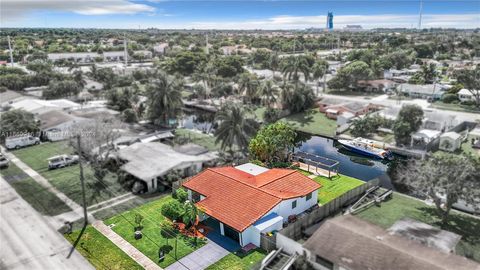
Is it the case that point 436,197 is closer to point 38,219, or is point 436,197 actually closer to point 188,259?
point 188,259

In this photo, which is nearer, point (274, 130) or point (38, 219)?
point (38, 219)

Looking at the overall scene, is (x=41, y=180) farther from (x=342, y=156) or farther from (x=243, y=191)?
(x=342, y=156)

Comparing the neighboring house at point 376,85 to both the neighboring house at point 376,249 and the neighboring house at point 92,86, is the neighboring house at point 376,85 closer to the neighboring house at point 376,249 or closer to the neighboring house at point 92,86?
the neighboring house at point 92,86

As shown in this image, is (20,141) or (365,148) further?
(365,148)

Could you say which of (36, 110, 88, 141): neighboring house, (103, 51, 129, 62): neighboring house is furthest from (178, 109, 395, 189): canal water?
(103, 51, 129, 62): neighboring house

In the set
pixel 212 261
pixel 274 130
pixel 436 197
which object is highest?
pixel 274 130

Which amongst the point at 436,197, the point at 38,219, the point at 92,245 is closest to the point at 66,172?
the point at 38,219

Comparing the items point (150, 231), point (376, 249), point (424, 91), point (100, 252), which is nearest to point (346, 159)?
point (376, 249)
